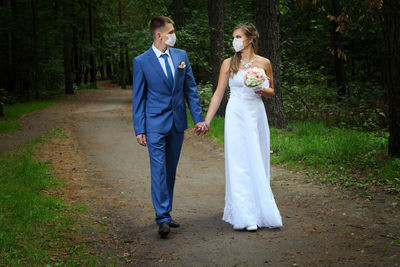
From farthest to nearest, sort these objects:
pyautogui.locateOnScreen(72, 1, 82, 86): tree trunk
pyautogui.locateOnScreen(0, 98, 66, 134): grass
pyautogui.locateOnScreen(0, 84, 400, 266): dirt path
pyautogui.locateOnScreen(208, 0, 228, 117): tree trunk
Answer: pyautogui.locateOnScreen(72, 1, 82, 86): tree trunk < pyautogui.locateOnScreen(0, 98, 66, 134): grass < pyautogui.locateOnScreen(208, 0, 228, 117): tree trunk < pyautogui.locateOnScreen(0, 84, 400, 266): dirt path

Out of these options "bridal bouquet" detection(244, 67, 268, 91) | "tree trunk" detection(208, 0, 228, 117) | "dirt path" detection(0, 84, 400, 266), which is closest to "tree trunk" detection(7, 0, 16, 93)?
"tree trunk" detection(208, 0, 228, 117)

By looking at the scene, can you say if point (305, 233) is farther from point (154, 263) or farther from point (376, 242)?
point (154, 263)

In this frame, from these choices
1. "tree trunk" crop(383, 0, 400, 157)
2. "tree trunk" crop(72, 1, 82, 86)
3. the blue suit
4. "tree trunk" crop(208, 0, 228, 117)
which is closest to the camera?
the blue suit

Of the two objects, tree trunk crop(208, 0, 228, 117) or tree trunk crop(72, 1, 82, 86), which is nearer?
tree trunk crop(208, 0, 228, 117)

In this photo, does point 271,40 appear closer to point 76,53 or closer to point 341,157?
point 341,157

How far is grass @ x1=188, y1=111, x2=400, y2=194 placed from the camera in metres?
6.43

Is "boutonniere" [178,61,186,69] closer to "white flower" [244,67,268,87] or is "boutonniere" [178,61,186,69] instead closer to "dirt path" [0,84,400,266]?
"white flower" [244,67,268,87]

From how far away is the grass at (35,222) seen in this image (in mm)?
4160

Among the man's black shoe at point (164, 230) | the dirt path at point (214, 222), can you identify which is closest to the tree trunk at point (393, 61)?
the dirt path at point (214, 222)

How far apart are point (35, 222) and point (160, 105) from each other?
7.19ft

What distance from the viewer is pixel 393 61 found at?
667 centimetres

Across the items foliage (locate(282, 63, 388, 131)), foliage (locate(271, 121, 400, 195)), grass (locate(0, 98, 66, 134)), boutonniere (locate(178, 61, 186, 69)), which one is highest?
boutonniere (locate(178, 61, 186, 69))

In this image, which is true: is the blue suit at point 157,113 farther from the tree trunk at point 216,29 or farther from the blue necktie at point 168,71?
the tree trunk at point 216,29

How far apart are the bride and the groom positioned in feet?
1.66
